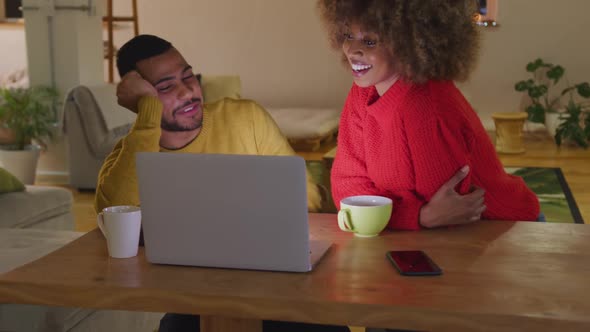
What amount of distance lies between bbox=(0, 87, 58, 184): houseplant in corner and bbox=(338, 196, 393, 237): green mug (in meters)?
4.21

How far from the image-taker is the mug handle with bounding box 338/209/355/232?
168 cm

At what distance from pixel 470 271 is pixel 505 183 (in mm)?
562

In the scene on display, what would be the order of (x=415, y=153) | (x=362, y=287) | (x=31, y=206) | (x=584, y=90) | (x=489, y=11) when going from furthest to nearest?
(x=489, y=11) < (x=584, y=90) < (x=31, y=206) < (x=415, y=153) < (x=362, y=287)

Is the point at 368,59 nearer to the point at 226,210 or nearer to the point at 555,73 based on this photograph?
the point at 226,210

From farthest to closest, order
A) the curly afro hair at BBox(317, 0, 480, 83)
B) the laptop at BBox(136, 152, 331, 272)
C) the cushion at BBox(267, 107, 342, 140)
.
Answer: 1. the cushion at BBox(267, 107, 342, 140)
2. the curly afro hair at BBox(317, 0, 480, 83)
3. the laptop at BBox(136, 152, 331, 272)

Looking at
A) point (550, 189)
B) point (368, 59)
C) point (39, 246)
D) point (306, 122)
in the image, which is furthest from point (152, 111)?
point (306, 122)

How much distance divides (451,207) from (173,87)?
71 cm

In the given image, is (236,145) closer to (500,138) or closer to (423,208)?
(423,208)

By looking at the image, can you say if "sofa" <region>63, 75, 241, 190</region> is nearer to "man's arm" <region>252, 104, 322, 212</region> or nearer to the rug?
the rug

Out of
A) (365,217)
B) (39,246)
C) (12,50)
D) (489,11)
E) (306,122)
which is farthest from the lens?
(12,50)

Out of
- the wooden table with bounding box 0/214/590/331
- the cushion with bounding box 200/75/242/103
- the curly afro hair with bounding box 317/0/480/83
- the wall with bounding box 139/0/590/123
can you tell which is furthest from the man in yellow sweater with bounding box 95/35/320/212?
the wall with bounding box 139/0/590/123

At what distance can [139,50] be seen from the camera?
196 centimetres

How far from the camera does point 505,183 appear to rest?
76.5 inches

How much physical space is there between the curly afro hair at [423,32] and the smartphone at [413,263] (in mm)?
470
